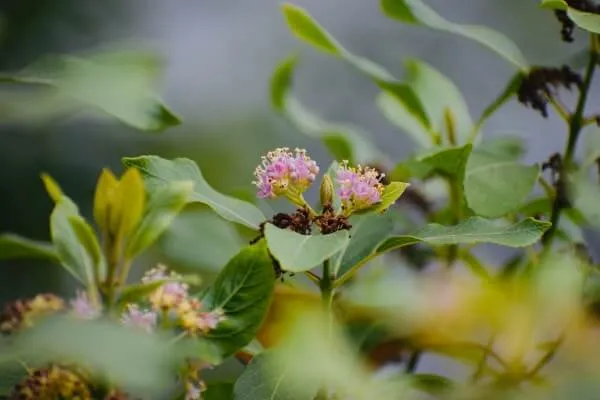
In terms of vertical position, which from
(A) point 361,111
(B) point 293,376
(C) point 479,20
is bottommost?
(A) point 361,111

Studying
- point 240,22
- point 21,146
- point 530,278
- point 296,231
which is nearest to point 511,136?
point 530,278

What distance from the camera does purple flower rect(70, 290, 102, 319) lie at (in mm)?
574

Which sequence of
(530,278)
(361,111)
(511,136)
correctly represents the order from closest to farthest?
(530,278) → (511,136) → (361,111)

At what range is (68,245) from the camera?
609 millimetres

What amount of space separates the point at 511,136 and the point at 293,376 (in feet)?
1.22

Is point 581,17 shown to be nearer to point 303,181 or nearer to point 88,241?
point 303,181

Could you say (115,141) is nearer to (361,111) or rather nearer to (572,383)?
(361,111)

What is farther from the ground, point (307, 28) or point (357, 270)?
point (307, 28)

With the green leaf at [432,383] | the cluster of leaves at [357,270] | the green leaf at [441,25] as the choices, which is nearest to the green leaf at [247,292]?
the cluster of leaves at [357,270]

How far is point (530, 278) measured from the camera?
661mm

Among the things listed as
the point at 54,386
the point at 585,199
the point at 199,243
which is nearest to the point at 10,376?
the point at 54,386

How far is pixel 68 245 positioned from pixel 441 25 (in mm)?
284

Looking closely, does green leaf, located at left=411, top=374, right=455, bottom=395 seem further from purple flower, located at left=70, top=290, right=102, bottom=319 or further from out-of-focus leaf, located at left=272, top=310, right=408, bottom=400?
purple flower, located at left=70, top=290, right=102, bottom=319

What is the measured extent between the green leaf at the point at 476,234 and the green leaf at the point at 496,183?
69 mm
